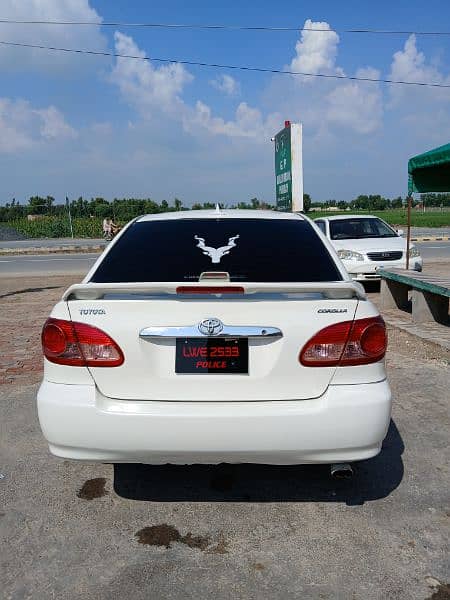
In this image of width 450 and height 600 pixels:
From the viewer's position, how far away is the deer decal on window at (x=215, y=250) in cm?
335

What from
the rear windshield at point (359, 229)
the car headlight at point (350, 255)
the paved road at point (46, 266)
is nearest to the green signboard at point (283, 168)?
the rear windshield at point (359, 229)

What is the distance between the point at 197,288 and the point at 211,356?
33 centimetres

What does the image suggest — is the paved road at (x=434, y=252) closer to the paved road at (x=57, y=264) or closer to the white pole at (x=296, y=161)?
the paved road at (x=57, y=264)

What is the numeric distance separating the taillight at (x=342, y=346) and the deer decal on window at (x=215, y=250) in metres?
0.95

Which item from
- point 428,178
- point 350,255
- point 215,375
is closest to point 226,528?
point 215,375

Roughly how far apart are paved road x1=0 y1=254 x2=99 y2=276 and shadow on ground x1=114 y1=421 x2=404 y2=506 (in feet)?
48.3

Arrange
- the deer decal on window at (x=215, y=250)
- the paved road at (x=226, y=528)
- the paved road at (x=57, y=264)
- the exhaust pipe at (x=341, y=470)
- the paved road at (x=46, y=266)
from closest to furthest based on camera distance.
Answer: the paved road at (x=226, y=528)
the exhaust pipe at (x=341, y=470)
the deer decal on window at (x=215, y=250)
the paved road at (x=46, y=266)
the paved road at (x=57, y=264)

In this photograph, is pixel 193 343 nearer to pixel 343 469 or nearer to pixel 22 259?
pixel 343 469

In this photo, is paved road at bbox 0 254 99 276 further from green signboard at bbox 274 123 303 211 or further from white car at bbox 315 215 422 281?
white car at bbox 315 215 422 281

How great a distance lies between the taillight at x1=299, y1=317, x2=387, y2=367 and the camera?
2.61 metres

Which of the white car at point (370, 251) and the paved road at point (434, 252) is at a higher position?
the white car at point (370, 251)

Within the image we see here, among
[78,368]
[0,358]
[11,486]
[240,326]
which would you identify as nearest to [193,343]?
[240,326]

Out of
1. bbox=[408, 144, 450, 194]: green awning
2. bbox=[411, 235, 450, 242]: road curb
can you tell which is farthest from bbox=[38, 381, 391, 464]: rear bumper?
bbox=[411, 235, 450, 242]: road curb

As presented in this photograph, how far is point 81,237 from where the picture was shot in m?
40.5
